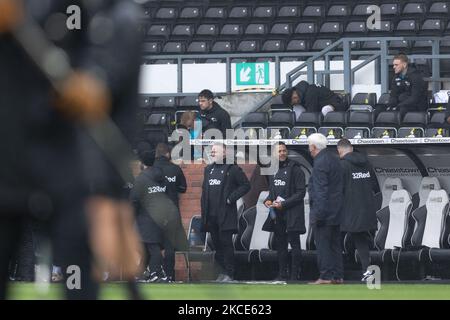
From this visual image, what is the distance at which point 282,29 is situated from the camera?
A: 102 ft

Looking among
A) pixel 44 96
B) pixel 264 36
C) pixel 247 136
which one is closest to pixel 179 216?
pixel 247 136

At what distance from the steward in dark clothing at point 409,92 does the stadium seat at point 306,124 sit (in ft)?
4.00

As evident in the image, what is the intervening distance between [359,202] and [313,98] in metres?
4.10

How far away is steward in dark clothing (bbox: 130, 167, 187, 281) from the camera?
1967cm

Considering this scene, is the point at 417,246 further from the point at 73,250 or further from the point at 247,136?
the point at 73,250

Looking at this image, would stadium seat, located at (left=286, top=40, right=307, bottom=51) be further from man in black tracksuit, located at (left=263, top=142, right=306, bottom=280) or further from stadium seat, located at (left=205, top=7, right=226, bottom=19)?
man in black tracksuit, located at (left=263, top=142, right=306, bottom=280)

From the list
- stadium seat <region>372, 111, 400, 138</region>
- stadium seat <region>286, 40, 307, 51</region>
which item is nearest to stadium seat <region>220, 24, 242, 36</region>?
stadium seat <region>286, 40, 307, 51</region>

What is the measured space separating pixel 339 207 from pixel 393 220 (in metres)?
2.16

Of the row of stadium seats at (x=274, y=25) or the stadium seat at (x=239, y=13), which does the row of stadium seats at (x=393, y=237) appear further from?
the stadium seat at (x=239, y=13)

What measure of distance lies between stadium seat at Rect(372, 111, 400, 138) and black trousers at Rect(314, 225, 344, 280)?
3.37m

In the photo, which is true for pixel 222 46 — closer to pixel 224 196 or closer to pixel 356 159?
pixel 224 196

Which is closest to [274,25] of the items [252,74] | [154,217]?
[252,74]
